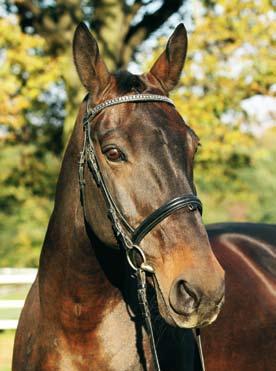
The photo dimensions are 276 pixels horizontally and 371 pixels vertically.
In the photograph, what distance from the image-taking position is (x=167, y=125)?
2.68m

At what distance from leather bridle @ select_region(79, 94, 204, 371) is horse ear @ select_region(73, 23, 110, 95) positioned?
12 cm

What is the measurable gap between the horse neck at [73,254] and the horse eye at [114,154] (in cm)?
32

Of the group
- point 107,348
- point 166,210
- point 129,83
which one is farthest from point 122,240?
point 129,83

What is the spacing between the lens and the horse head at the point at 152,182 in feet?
7.91

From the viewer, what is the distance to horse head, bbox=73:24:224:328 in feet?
7.91

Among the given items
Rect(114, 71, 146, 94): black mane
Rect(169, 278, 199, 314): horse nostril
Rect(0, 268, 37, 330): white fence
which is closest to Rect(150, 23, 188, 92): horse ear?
Rect(114, 71, 146, 94): black mane

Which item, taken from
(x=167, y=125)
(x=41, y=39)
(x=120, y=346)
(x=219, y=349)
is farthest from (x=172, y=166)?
(x=41, y=39)

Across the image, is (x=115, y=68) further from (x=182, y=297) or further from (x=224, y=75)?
(x=182, y=297)

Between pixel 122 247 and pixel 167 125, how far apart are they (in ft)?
1.69

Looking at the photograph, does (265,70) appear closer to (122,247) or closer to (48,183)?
(48,183)

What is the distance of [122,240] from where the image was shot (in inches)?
106

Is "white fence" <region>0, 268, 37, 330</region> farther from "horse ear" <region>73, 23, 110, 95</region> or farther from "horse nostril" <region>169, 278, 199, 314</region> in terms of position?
"horse nostril" <region>169, 278, 199, 314</region>

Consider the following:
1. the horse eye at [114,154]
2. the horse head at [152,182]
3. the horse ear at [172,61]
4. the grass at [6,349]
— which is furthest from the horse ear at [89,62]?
the grass at [6,349]

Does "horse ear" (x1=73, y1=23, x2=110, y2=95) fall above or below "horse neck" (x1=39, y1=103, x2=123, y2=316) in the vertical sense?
above
